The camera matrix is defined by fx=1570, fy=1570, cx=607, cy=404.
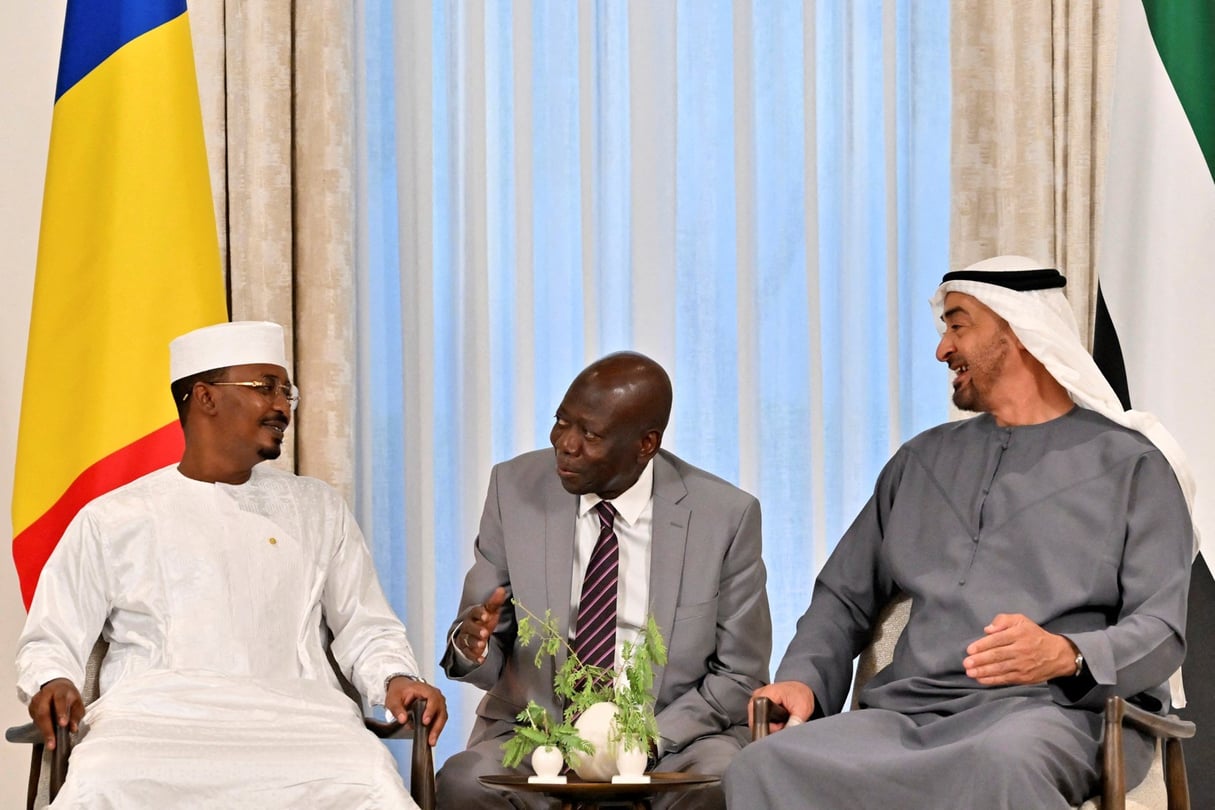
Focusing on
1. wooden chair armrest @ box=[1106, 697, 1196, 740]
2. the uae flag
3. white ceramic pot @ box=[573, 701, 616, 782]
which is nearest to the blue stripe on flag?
white ceramic pot @ box=[573, 701, 616, 782]

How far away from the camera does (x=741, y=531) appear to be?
14.2 ft

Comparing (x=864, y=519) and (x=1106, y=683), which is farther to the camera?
(x=864, y=519)

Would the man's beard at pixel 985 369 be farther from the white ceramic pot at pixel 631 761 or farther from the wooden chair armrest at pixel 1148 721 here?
the white ceramic pot at pixel 631 761

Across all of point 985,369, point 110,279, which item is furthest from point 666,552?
point 110,279

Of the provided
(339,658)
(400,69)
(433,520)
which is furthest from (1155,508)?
(400,69)

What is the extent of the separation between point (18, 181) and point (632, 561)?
261cm

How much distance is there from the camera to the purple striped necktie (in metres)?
4.22

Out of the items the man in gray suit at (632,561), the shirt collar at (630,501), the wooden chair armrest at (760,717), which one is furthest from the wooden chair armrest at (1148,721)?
the shirt collar at (630,501)

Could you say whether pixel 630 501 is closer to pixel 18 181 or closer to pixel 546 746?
pixel 546 746

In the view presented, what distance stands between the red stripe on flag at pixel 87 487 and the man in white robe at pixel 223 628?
22.2 inches

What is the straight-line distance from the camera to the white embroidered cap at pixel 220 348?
426 cm

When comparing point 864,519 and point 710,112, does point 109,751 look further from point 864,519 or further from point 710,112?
point 710,112

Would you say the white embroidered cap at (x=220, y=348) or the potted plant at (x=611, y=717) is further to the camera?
the white embroidered cap at (x=220, y=348)

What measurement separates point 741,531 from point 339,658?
3.82ft
